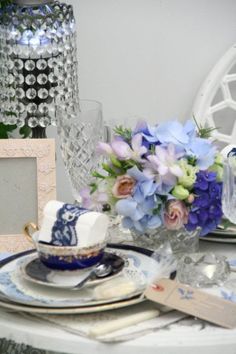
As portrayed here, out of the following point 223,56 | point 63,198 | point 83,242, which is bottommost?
point 63,198

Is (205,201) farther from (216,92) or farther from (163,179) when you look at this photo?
(216,92)

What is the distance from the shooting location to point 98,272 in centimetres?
130

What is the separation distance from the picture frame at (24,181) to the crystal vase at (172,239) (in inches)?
9.0

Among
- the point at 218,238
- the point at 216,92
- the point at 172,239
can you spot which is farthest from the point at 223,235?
the point at 216,92

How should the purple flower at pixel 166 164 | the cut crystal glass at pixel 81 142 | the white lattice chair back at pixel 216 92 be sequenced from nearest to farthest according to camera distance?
the purple flower at pixel 166 164, the cut crystal glass at pixel 81 142, the white lattice chair back at pixel 216 92

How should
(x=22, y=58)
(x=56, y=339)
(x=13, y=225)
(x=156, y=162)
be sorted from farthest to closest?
(x=22, y=58) < (x=13, y=225) < (x=156, y=162) < (x=56, y=339)

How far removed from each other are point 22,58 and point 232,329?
894 mm

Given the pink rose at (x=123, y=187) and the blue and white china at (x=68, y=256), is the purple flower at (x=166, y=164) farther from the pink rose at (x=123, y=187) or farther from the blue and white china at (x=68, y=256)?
the blue and white china at (x=68, y=256)

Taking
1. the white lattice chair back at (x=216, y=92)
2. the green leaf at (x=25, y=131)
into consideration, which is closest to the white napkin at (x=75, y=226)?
the green leaf at (x=25, y=131)

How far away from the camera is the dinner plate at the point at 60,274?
4.15 feet

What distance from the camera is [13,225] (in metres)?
1.63

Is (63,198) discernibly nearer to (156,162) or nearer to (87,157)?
(87,157)

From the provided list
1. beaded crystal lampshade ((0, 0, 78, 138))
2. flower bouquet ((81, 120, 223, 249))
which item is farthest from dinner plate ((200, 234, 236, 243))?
beaded crystal lampshade ((0, 0, 78, 138))

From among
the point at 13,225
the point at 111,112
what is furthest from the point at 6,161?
the point at 111,112
